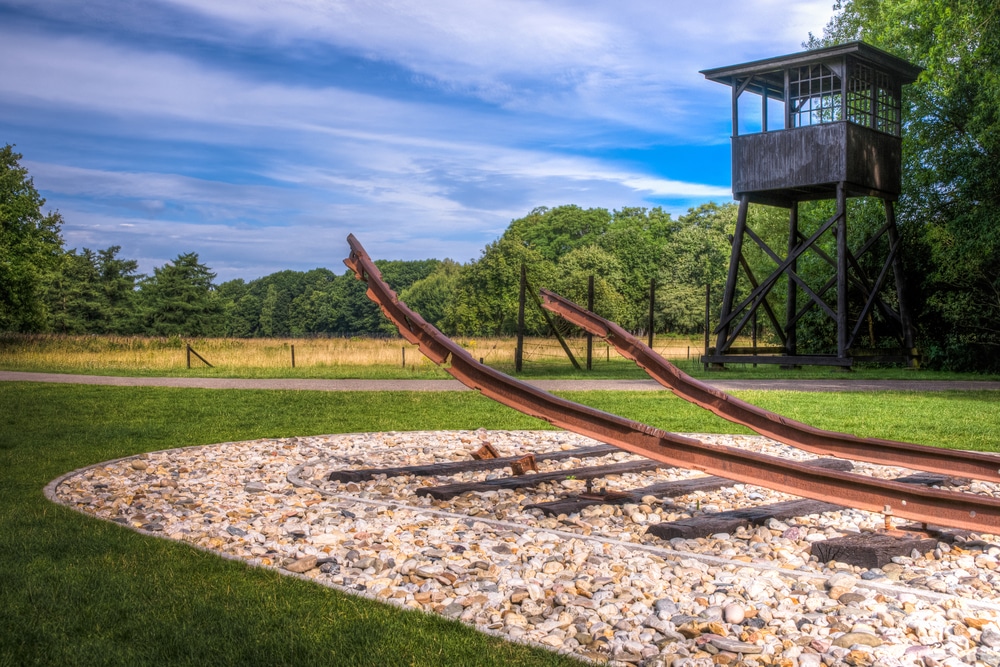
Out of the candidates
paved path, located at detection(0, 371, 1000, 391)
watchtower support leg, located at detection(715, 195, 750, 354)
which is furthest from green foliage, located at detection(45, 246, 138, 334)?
watchtower support leg, located at detection(715, 195, 750, 354)

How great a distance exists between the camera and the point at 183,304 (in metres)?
66.4

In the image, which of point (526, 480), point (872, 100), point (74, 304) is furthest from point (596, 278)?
point (526, 480)

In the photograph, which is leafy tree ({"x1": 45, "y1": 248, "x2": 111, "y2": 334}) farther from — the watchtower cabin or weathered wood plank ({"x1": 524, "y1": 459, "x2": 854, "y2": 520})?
weathered wood plank ({"x1": 524, "y1": 459, "x2": 854, "y2": 520})

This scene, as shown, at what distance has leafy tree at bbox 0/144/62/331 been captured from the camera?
50.5m

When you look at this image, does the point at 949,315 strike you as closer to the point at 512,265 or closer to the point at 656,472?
the point at 656,472

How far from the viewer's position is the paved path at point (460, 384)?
20.8 m

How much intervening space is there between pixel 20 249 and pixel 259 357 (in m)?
29.2

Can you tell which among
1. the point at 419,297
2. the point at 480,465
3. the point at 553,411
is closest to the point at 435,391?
the point at 480,465

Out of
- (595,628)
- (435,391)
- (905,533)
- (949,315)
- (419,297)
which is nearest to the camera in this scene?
(595,628)

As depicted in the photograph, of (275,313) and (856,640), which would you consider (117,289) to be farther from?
(856,640)

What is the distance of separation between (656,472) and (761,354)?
Answer: 70.4ft

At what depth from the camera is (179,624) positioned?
423 cm

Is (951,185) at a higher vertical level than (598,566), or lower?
higher

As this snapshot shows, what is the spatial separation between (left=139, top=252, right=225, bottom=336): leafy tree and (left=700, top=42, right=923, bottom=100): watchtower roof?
47.9 meters
